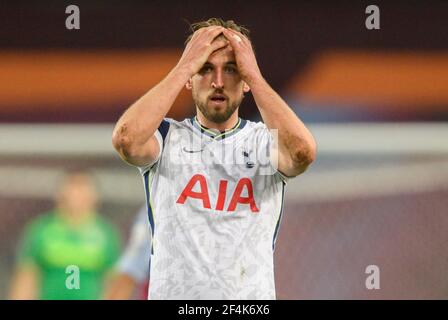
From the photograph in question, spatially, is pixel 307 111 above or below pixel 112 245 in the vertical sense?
above

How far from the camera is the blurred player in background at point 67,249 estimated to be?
164 inches

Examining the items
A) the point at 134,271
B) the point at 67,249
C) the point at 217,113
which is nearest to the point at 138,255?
the point at 134,271

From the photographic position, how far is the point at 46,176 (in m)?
4.75

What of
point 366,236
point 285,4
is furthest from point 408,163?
point 285,4

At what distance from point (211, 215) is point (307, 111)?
2.30 m

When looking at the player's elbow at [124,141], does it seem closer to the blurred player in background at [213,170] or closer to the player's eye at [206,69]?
the blurred player in background at [213,170]

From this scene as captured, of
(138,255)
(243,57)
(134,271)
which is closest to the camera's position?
(243,57)

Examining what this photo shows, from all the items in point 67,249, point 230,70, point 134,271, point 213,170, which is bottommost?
point 134,271

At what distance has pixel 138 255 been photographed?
13.0 ft

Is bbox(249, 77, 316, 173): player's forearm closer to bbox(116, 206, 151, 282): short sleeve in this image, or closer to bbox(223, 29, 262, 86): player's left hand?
bbox(223, 29, 262, 86): player's left hand

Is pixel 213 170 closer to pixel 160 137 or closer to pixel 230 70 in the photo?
pixel 160 137

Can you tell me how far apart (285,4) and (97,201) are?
161cm

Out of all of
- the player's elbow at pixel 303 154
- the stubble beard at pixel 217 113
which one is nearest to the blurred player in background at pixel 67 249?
the stubble beard at pixel 217 113

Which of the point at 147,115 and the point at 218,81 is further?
the point at 218,81
